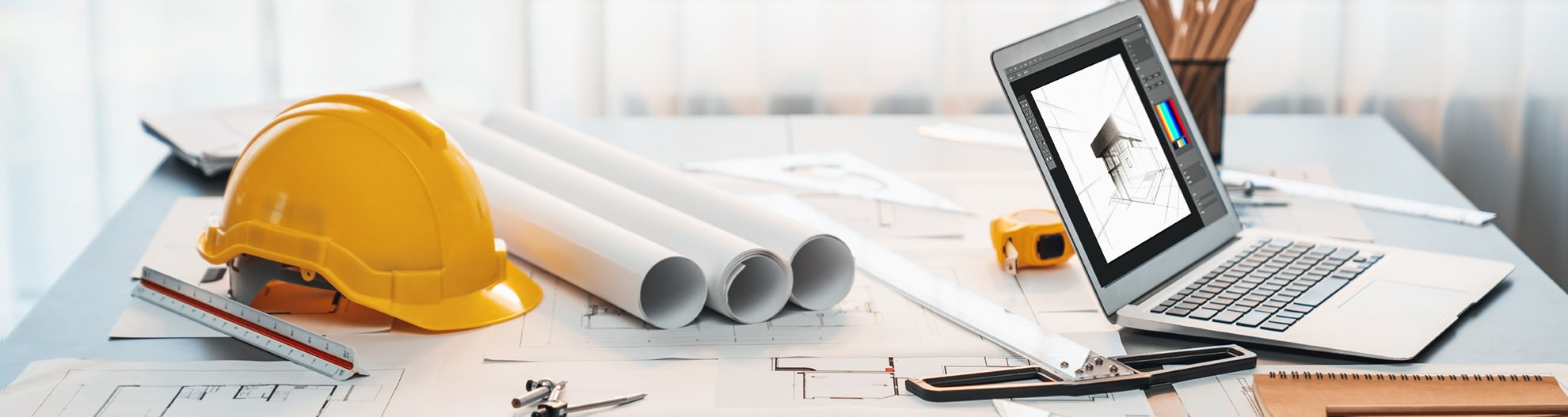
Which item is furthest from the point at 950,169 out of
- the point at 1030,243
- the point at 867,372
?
the point at 867,372

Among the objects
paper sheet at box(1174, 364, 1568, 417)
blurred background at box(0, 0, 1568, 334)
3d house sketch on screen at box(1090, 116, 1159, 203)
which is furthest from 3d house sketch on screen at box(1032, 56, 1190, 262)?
blurred background at box(0, 0, 1568, 334)

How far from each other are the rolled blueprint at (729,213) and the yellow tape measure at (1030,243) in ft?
0.49

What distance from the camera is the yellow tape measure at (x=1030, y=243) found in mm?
1028

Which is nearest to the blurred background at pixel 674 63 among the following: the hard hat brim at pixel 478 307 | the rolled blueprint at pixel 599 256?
the rolled blueprint at pixel 599 256

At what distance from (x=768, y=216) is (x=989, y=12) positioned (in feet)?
3.73

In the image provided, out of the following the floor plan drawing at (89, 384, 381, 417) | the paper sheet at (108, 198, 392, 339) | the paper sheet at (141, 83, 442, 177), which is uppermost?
the paper sheet at (141, 83, 442, 177)

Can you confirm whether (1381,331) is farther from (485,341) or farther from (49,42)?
(49,42)

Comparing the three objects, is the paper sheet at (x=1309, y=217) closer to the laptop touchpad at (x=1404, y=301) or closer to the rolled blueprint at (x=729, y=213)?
the laptop touchpad at (x=1404, y=301)

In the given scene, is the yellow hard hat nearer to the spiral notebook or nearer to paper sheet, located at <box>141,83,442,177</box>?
paper sheet, located at <box>141,83,442,177</box>

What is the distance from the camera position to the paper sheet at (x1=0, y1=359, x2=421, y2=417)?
0.77 metres

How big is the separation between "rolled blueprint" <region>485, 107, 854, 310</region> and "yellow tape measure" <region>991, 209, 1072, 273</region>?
149mm

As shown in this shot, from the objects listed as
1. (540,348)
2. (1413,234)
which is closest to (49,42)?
(540,348)

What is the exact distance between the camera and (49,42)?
82.0 inches

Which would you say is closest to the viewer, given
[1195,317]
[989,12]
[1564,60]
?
[1195,317]
